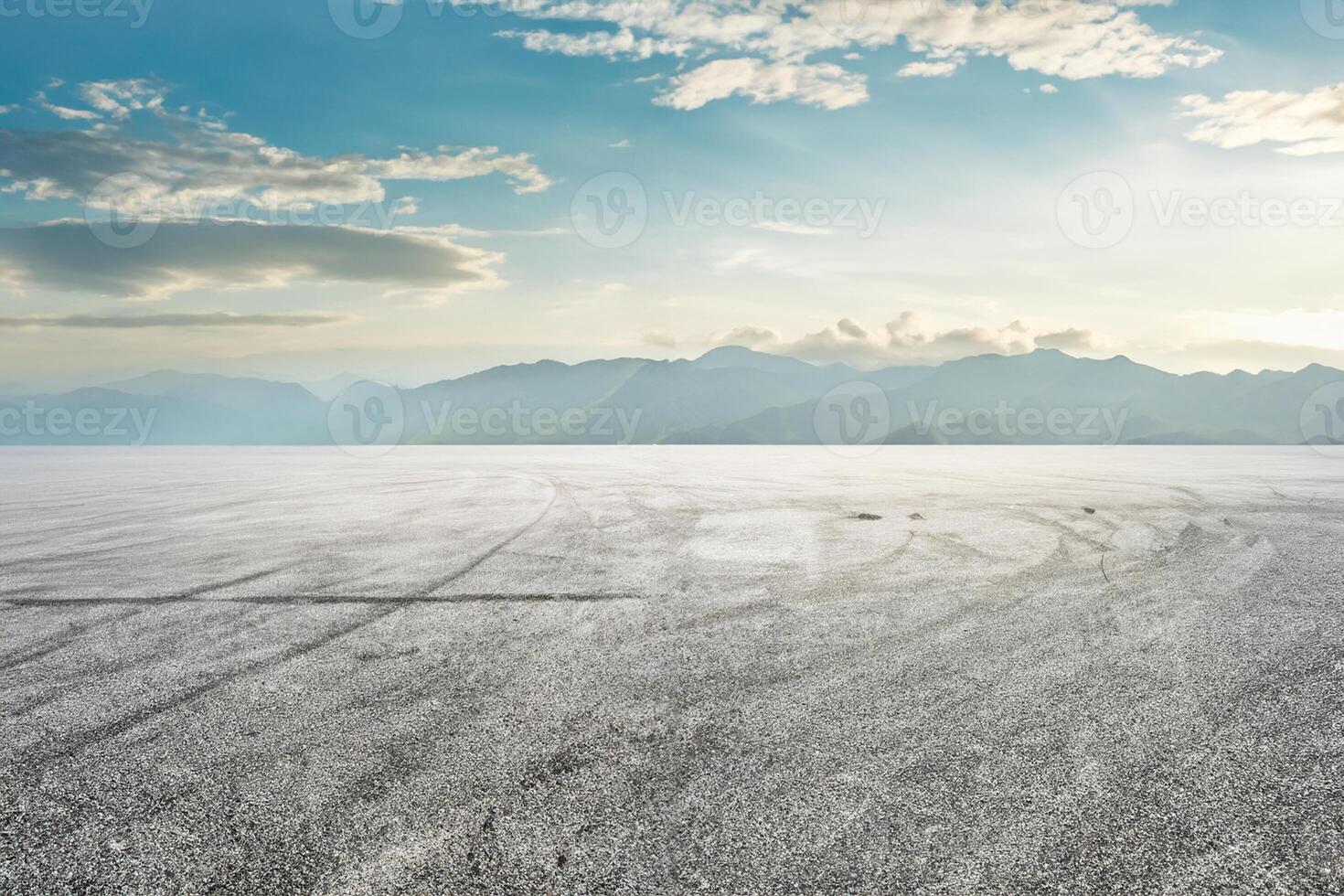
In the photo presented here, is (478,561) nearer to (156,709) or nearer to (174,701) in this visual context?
(174,701)

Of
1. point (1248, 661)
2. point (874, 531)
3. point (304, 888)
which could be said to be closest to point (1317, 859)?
point (1248, 661)

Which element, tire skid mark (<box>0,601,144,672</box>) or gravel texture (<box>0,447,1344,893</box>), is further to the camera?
tire skid mark (<box>0,601,144,672</box>)

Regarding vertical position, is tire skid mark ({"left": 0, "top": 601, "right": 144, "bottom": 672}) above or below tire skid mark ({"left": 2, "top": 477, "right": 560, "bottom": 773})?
below

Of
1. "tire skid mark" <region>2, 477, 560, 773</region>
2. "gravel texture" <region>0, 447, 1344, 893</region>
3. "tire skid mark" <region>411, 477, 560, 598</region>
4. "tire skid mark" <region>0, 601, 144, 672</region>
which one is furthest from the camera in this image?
"tire skid mark" <region>411, 477, 560, 598</region>

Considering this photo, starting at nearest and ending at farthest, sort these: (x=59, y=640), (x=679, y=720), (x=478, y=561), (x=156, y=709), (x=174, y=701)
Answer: (x=679, y=720) → (x=156, y=709) → (x=174, y=701) → (x=59, y=640) → (x=478, y=561)

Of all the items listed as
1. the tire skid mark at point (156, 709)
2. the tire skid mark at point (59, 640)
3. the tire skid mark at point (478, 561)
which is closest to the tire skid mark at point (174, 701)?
the tire skid mark at point (156, 709)

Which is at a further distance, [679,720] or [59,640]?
[59,640]

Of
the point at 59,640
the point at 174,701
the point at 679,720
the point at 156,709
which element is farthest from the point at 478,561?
the point at 679,720

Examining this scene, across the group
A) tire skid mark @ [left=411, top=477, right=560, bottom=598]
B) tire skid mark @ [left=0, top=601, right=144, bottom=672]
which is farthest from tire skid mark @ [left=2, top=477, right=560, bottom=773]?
tire skid mark @ [left=0, top=601, right=144, bottom=672]

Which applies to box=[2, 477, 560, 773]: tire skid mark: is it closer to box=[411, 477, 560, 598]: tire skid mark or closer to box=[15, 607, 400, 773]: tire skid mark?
box=[15, 607, 400, 773]: tire skid mark

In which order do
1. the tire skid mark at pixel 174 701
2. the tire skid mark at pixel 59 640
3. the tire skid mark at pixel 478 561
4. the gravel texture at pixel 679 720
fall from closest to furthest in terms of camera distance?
the gravel texture at pixel 679 720, the tire skid mark at pixel 174 701, the tire skid mark at pixel 59 640, the tire skid mark at pixel 478 561

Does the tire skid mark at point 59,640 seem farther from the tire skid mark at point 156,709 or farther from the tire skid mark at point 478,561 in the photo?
the tire skid mark at point 478,561

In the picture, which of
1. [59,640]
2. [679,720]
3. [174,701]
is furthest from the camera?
[59,640]

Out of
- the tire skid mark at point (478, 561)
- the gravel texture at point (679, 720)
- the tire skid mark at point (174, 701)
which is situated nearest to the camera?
the gravel texture at point (679, 720)
